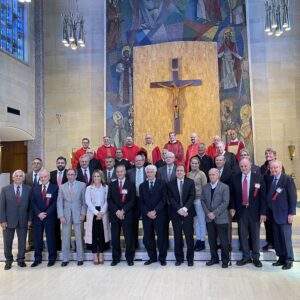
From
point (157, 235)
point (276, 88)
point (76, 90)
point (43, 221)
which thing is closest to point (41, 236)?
point (43, 221)

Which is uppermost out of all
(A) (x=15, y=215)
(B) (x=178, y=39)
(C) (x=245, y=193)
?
(B) (x=178, y=39)

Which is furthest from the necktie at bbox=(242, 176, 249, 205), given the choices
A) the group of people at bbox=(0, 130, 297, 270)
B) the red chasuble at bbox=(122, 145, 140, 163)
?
the red chasuble at bbox=(122, 145, 140, 163)

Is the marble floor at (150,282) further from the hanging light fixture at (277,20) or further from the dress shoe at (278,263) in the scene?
the hanging light fixture at (277,20)

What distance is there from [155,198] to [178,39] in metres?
8.55

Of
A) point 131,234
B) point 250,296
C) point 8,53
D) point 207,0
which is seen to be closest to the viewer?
point 250,296

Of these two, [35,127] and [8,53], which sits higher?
[8,53]

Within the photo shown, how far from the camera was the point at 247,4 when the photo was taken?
12641mm

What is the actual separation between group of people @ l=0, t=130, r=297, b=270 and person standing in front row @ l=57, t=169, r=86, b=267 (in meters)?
0.02

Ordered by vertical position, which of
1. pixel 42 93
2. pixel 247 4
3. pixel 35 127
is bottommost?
pixel 35 127

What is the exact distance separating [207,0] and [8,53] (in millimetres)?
6938

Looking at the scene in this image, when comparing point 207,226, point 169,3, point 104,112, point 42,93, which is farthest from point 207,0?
point 207,226

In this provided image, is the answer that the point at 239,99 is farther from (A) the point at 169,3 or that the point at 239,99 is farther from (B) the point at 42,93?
(B) the point at 42,93

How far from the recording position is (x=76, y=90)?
44.5ft

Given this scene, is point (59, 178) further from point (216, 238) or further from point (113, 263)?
point (216, 238)
